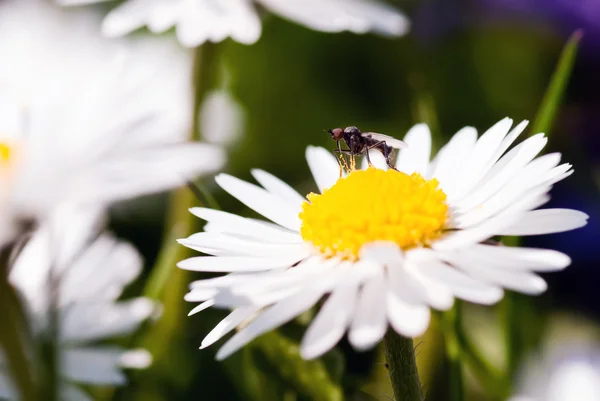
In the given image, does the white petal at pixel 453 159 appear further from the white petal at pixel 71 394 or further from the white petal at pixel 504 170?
the white petal at pixel 71 394

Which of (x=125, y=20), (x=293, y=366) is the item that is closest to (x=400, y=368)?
(x=293, y=366)

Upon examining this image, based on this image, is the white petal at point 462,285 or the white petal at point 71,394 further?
the white petal at point 71,394

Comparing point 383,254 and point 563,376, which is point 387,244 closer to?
point 383,254

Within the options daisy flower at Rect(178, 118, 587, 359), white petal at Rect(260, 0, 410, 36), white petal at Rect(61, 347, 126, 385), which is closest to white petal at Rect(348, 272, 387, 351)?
daisy flower at Rect(178, 118, 587, 359)

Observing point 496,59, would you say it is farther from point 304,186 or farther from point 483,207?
point 483,207

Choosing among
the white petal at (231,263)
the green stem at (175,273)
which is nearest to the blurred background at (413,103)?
the green stem at (175,273)

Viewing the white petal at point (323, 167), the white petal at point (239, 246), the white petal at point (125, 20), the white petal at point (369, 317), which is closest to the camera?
the white petal at point (369, 317)
